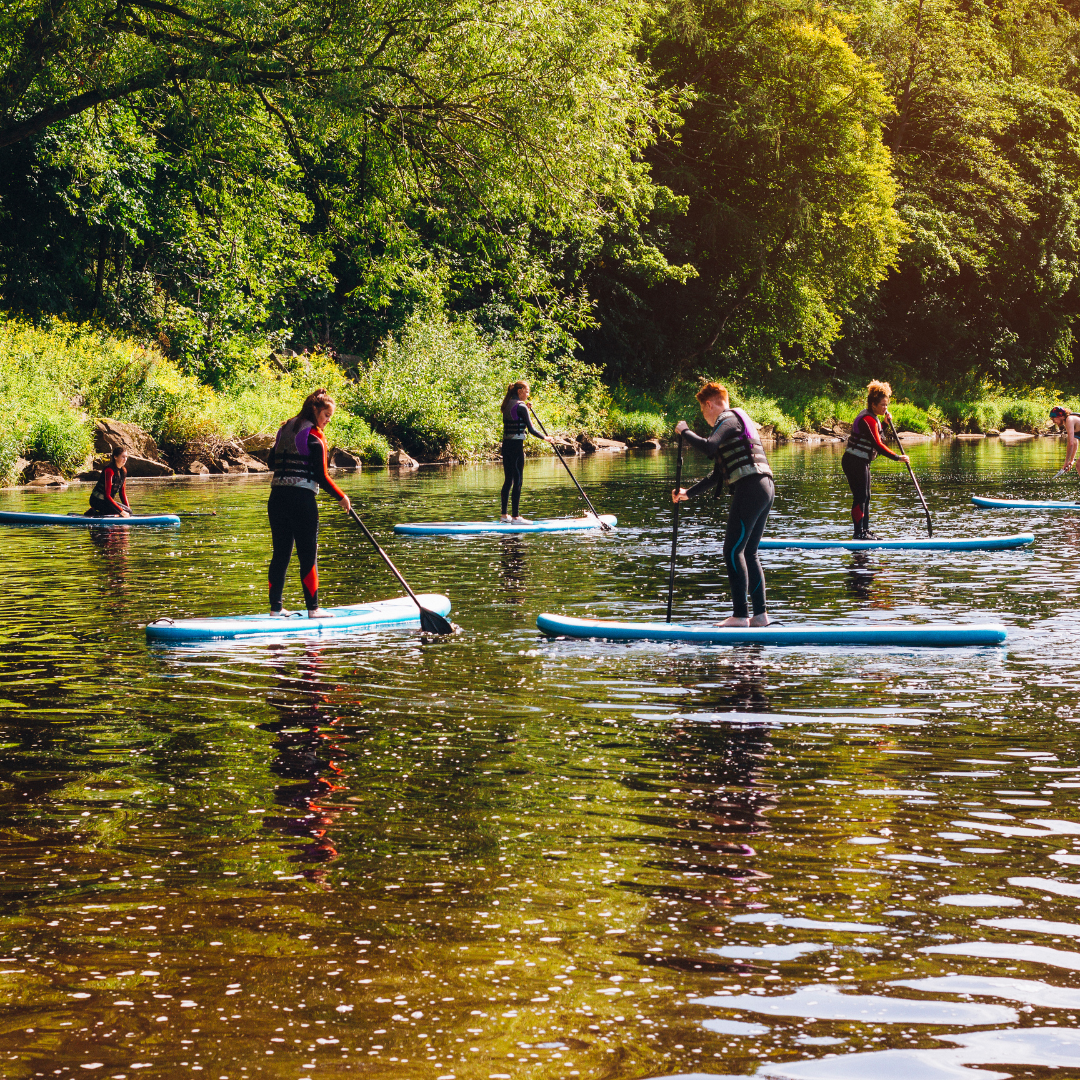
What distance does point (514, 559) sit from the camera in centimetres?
1558

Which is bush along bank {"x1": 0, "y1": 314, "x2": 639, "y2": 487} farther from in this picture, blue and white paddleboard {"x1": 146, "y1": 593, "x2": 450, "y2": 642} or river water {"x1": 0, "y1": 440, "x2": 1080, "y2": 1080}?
river water {"x1": 0, "y1": 440, "x2": 1080, "y2": 1080}

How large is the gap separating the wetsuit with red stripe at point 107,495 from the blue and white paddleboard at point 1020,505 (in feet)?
41.5

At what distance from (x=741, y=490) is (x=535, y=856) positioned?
544 cm

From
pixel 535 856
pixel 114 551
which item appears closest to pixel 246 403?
pixel 114 551

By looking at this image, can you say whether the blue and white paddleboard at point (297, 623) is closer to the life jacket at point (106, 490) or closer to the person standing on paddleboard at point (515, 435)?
the person standing on paddleboard at point (515, 435)

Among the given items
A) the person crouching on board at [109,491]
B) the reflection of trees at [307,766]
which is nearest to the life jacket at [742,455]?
the reflection of trees at [307,766]

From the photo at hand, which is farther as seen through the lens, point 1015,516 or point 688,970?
point 1015,516

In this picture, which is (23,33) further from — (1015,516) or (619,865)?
(619,865)

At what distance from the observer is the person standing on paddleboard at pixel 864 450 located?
15.8m

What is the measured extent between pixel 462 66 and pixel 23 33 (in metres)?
6.68

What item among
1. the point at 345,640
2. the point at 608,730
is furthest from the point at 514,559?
the point at 608,730

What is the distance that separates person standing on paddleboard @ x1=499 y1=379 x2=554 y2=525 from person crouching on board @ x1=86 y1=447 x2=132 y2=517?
5.32m

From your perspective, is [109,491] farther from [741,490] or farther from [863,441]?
[741,490]

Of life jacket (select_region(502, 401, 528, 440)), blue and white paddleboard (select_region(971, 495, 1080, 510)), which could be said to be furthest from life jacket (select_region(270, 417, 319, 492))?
blue and white paddleboard (select_region(971, 495, 1080, 510))
